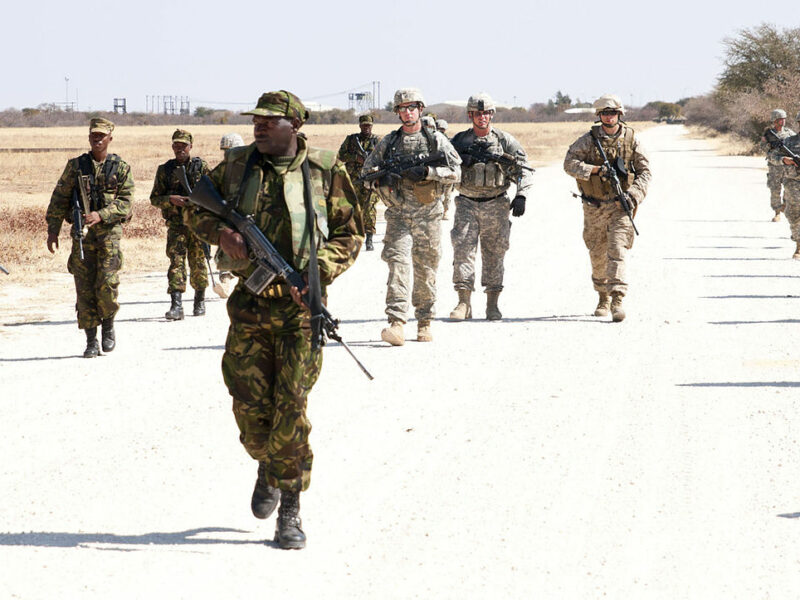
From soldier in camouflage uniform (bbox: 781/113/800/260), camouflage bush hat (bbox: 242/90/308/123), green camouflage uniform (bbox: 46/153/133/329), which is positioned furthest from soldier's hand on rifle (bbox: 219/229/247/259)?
soldier in camouflage uniform (bbox: 781/113/800/260)

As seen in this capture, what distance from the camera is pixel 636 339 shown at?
33.0ft

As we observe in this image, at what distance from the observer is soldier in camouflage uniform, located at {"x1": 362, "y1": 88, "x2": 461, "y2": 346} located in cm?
990

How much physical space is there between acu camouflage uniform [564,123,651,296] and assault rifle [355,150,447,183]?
1713 millimetres

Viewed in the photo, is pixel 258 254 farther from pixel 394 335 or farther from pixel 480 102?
pixel 480 102

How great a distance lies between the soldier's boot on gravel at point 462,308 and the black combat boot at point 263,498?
19.9ft

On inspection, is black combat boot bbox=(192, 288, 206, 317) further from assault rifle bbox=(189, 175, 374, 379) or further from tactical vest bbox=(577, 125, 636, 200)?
assault rifle bbox=(189, 175, 374, 379)

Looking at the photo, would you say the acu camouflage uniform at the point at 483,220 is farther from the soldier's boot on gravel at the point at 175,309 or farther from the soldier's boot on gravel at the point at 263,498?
the soldier's boot on gravel at the point at 263,498

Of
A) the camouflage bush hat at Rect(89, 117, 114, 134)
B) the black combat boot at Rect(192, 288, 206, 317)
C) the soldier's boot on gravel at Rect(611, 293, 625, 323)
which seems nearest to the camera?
the camouflage bush hat at Rect(89, 117, 114, 134)

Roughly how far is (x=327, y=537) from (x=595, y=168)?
662 cm

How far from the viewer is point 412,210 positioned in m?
10.1

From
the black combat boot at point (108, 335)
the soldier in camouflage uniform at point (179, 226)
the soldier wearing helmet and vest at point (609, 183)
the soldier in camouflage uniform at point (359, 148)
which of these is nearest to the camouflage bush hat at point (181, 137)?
the soldier in camouflage uniform at point (179, 226)

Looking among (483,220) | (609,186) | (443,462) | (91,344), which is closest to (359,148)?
(483,220)

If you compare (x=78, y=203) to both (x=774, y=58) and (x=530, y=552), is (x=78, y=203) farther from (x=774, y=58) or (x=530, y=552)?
(x=774, y=58)

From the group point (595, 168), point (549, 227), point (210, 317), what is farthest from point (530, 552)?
point (549, 227)
